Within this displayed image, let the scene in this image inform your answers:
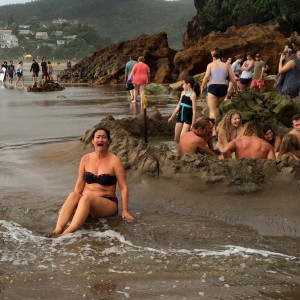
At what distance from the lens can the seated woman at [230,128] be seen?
8062 mm

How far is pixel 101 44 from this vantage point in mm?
166500

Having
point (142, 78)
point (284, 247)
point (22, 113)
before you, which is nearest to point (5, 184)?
point (284, 247)

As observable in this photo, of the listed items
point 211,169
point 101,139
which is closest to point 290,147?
point 211,169

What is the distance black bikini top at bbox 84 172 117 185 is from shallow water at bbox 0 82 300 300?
39 cm

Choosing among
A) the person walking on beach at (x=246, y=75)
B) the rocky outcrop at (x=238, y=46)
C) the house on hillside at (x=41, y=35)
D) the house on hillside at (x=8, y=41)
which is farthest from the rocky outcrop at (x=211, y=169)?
the house on hillside at (x=41, y=35)

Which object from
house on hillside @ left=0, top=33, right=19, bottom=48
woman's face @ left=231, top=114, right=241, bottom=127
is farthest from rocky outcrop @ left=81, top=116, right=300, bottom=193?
house on hillside @ left=0, top=33, right=19, bottom=48

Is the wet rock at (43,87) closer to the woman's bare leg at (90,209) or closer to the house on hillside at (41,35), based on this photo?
the woman's bare leg at (90,209)

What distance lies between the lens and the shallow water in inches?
177

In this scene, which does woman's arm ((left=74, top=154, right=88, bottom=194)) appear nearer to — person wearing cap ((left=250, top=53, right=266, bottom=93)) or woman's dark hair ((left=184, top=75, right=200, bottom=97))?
woman's dark hair ((left=184, top=75, right=200, bottom=97))

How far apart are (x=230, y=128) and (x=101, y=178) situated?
2.60 m

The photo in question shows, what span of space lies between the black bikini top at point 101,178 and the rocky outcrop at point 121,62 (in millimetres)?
26963

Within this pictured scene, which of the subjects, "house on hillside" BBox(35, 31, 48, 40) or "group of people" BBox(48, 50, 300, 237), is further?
"house on hillside" BBox(35, 31, 48, 40)

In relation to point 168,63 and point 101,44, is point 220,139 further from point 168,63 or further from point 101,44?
point 101,44

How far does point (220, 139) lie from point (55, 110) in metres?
9.65
